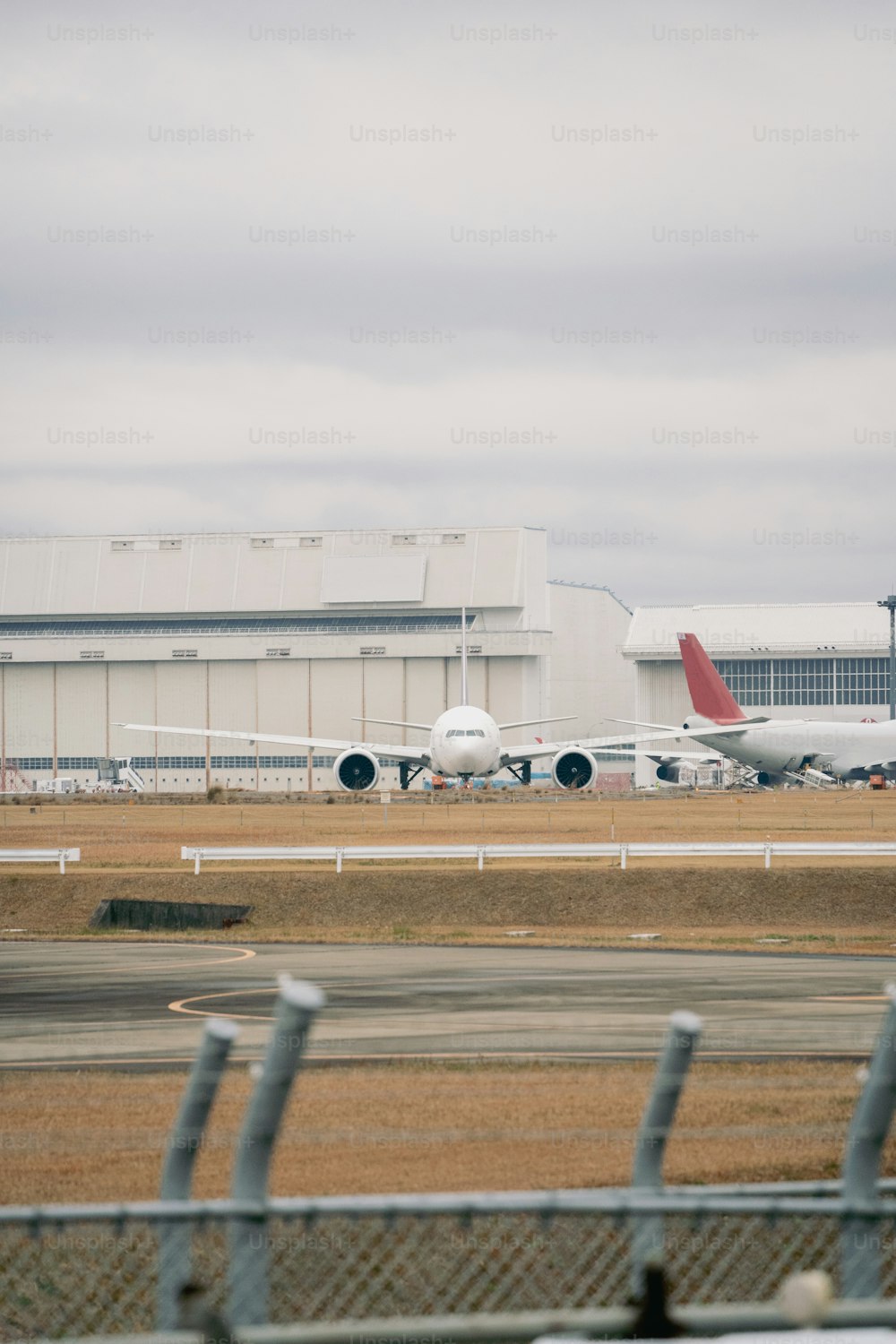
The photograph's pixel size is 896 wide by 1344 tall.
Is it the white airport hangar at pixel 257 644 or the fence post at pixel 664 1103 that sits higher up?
the white airport hangar at pixel 257 644

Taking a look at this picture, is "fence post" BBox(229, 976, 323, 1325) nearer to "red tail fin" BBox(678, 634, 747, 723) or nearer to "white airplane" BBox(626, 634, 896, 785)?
"white airplane" BBox(626, 634, 896, 785)

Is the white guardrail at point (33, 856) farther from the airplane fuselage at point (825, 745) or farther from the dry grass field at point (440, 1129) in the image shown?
the airplane fuselage at point (825, 745)

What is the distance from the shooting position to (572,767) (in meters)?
85.2

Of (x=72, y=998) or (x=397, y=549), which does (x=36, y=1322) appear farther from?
(x=397, y=549)

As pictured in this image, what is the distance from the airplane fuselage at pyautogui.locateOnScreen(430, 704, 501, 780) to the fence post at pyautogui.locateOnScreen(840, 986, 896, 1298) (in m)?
72.8

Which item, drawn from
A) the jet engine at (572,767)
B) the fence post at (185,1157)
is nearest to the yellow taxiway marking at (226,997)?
the fence post at (185,1157)

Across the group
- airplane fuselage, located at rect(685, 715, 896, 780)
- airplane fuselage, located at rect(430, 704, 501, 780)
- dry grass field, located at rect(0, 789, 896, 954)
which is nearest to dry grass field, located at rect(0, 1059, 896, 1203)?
dry grass field, located at rect(0, 789, 896, 954)

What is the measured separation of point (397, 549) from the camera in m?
122

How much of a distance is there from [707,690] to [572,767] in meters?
21.4

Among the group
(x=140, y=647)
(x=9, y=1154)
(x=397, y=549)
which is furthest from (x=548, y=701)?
(x=9, y=1154)

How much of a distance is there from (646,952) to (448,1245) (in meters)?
19.2

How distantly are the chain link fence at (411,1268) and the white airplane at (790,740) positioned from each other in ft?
297

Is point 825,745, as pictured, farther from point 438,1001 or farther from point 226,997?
point 226,997

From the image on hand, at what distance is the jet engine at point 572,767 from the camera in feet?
279
